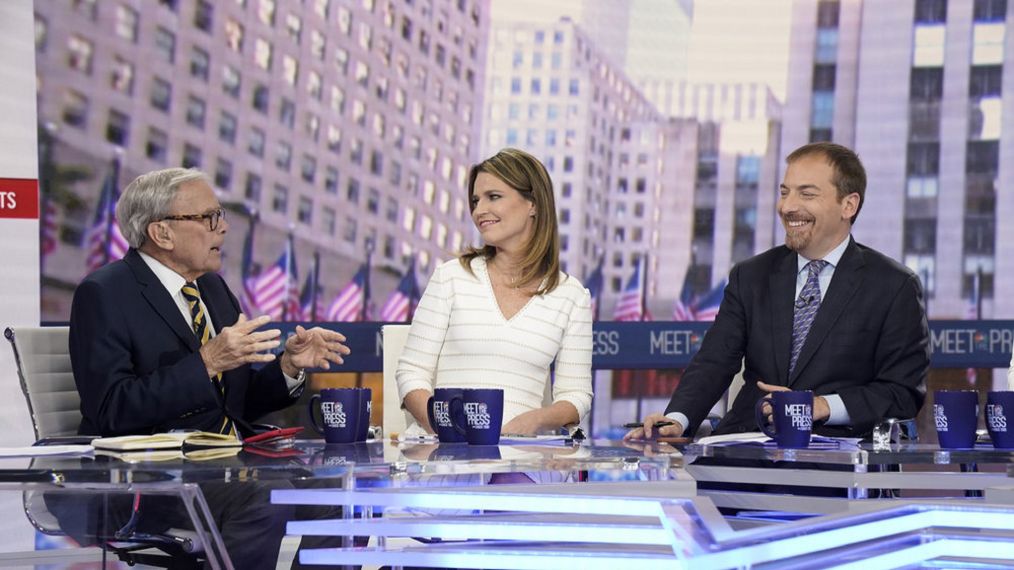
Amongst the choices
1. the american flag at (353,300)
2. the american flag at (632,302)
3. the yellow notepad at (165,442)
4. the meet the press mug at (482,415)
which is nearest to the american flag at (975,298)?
the american flag at (632,302)

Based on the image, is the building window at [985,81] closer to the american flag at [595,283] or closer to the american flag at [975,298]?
the american flag at [975,298]

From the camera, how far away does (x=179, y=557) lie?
90.7 inches

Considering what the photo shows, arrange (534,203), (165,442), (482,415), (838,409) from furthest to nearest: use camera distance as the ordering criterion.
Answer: (534,203)
(838,409)
(482,415)
(165,442)

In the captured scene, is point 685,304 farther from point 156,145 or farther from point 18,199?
point 18,199

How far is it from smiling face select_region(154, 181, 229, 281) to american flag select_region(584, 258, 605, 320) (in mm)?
3290

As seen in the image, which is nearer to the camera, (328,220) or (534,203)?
(534,203)

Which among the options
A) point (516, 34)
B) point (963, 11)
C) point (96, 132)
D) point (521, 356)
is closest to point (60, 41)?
point (96, 132)

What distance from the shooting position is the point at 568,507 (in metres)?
1.37

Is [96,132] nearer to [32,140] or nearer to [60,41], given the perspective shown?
[60,41]

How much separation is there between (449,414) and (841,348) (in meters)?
1.27

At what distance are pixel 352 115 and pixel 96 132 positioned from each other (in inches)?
51.3

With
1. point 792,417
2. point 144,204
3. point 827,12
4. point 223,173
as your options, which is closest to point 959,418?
point 792,417

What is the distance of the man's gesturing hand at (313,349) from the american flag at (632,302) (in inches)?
132

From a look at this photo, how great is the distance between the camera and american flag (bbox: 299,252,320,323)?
231 inches
